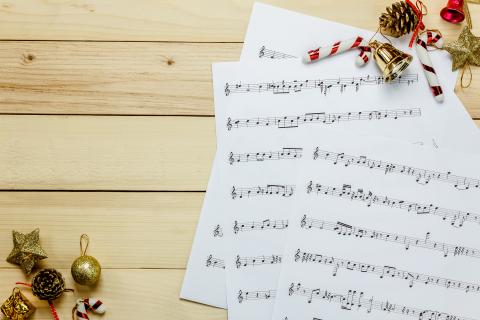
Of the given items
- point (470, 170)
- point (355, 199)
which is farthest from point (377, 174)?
point (470, 170)

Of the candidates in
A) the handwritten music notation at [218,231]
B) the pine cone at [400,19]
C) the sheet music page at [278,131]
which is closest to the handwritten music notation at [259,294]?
the sheet music page at [278,131]

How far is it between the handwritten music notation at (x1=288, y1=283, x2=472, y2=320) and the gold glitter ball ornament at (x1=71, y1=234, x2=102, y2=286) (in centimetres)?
33

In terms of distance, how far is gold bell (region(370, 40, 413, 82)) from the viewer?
1.08 meters

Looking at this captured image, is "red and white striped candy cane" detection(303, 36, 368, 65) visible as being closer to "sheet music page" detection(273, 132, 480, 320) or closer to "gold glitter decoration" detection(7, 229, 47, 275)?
"sheet music page" detection(273, 132, 480, 320)

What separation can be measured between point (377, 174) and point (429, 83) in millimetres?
180

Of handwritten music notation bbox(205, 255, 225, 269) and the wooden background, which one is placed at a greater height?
the wooden background

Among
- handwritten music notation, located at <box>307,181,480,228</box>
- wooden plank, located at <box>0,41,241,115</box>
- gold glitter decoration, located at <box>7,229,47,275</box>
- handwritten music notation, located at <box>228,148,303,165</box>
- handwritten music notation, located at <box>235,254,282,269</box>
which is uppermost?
wooden plank, located at <box>0,41,241,115</box>

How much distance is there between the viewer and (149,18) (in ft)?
3.72

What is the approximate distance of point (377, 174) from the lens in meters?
1.12

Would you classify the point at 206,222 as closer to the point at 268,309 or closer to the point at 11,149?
the point at 268,309

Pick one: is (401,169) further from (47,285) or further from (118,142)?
(47,285)

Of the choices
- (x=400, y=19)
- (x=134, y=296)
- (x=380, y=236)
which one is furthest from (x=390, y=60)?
(x=134, y=296)

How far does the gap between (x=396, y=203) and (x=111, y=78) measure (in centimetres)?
53

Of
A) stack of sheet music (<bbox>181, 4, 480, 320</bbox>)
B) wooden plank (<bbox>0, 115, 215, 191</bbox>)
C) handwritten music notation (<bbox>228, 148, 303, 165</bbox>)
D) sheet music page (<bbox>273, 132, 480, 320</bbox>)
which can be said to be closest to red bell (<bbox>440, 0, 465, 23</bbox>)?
stack of sheet music (<bbox>181, 4, 480, 320</bbox>)
